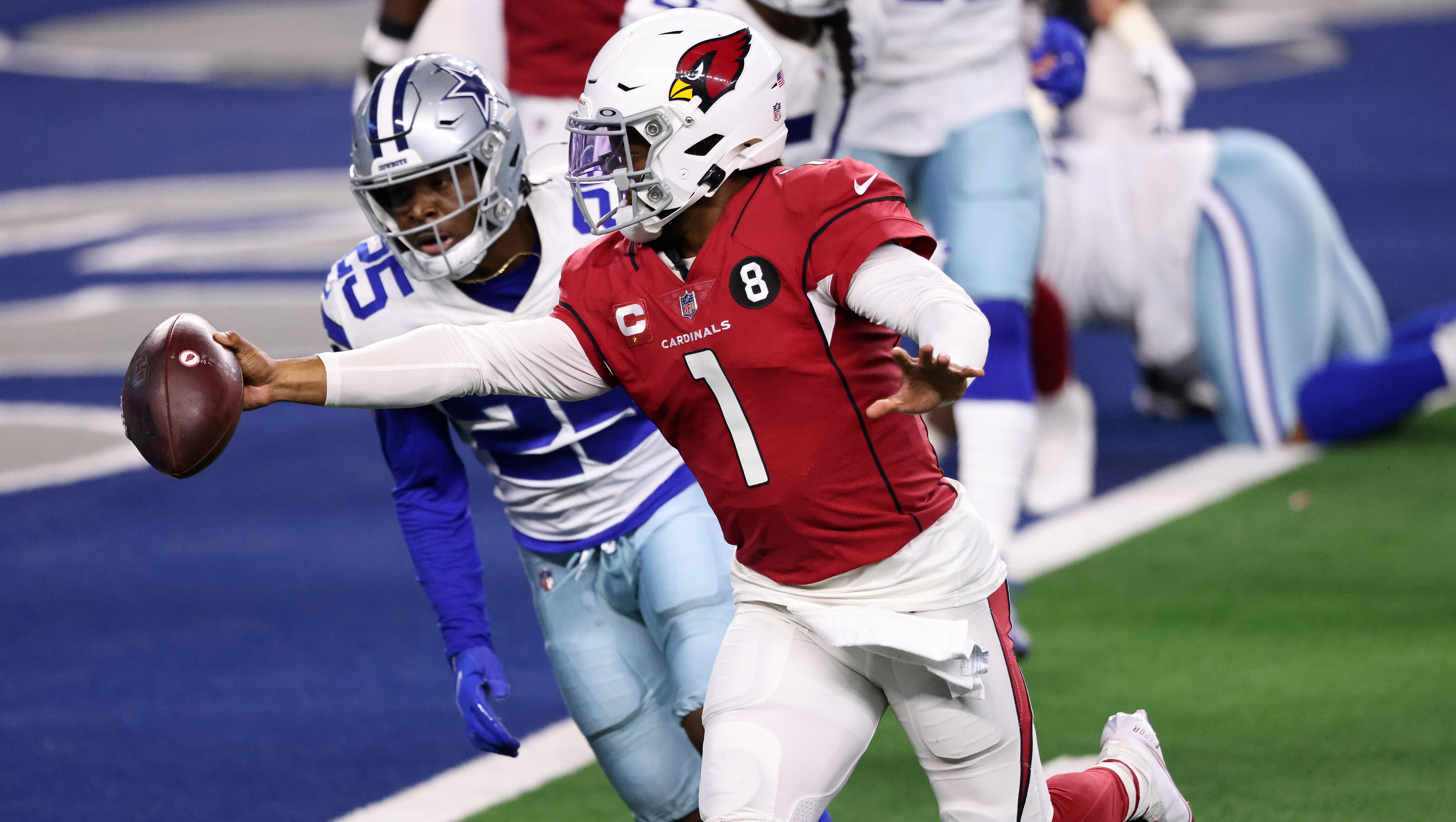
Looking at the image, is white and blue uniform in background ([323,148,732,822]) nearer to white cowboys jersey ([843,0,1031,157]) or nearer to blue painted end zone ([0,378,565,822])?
blue painted end zone ([0,378,565,822])

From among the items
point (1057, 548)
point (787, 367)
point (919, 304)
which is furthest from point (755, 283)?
point (1057, 548)

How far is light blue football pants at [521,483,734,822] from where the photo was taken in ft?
11.0

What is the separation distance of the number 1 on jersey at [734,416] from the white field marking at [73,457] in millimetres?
4453

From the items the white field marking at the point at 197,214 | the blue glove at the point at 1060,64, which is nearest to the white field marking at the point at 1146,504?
the blue glove at the point at 1060,64

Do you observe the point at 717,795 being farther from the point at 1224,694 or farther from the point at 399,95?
the point at 1224,694

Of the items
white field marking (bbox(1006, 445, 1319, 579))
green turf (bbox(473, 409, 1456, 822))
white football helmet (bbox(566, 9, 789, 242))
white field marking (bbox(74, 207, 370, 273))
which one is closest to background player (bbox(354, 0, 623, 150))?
white field marking (bbox(1006, 445, 1319, 579))

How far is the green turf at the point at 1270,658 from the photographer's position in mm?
3939

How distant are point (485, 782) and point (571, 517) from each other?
104cm

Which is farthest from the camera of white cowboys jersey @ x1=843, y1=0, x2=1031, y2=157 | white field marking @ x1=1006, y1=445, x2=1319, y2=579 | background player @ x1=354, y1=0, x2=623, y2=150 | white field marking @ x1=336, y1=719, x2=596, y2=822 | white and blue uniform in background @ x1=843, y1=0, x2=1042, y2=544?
white field marking @ x1=1006, y1=445, x2=1319, y2=579

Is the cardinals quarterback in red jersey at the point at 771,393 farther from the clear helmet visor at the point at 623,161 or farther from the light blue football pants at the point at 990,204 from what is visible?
the light blue football pants at the point at 990,204

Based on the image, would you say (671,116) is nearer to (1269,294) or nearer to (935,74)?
(935,74)

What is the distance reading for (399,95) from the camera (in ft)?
11.1

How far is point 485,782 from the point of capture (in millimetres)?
4238

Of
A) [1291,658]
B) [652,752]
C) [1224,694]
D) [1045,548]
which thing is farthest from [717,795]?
[1045,548]
